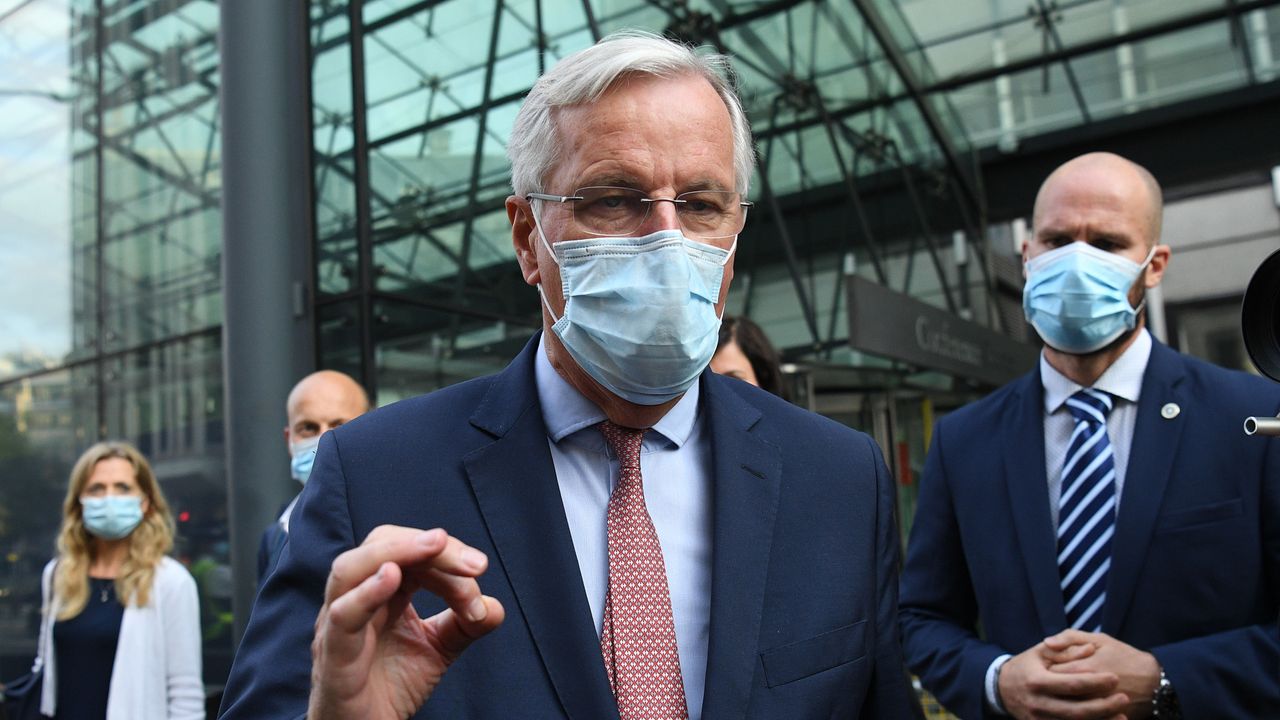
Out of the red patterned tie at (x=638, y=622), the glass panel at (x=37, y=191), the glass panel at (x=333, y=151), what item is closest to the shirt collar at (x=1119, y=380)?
the red patterned tie at (x=638, y=622)

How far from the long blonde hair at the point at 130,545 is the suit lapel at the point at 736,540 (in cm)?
326

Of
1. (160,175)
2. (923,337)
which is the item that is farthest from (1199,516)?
(160,175)

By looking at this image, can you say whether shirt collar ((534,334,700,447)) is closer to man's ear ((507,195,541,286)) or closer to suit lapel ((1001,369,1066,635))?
man's ear ((507,195,541,286))

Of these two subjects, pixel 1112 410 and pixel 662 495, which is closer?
pixel 662 495

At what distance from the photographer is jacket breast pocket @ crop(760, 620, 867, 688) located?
1.51 meters

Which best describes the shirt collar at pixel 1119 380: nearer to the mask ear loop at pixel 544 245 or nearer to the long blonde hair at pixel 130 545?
the mask ear loop at pixel 544 245

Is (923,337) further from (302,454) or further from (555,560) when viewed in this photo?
(555,560)

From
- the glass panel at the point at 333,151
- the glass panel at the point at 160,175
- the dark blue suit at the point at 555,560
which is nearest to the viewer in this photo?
the dark blue suit at the point at 555,560

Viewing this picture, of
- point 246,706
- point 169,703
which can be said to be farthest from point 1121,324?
point 169,703

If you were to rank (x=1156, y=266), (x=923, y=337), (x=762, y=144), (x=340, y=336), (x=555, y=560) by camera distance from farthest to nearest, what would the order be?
(x=762, y=144) → (x=923, y=337) → (x=340, y=336) → (x=1156, y=266) → (x=555, y=560)

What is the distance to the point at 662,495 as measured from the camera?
1.64 meters

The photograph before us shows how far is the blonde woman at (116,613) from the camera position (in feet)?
13.0

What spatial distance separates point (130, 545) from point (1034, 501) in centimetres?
356

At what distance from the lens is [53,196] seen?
9.17 meters
